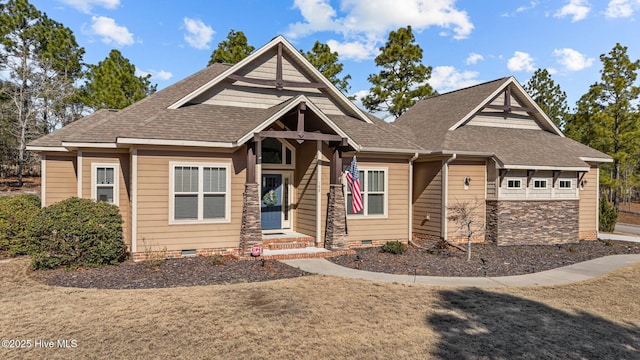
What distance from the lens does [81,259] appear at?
9484mm

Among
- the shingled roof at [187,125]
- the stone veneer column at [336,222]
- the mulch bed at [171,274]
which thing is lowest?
the mulch bed at [171,274]

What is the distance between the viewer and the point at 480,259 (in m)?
11.9

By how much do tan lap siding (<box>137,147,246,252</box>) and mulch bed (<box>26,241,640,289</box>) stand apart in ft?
1.89

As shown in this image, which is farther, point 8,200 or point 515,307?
point 8,200

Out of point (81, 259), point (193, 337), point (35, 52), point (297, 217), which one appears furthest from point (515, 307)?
point (35, 52)

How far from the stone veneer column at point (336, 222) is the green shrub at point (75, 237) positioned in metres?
5.96

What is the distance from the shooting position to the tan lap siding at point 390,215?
521 inches

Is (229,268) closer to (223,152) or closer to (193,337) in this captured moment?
(223,152)

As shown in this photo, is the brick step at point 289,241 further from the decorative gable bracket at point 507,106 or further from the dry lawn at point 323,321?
the decorative gable bracket at point 507,106

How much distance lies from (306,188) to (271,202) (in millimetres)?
1318

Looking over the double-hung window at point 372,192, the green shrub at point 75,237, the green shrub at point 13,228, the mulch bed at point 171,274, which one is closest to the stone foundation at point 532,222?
the double-hung window at point 372,192

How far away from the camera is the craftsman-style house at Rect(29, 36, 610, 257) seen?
10.9 m

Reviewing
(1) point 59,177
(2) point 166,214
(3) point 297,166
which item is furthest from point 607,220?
(1) point 59,177

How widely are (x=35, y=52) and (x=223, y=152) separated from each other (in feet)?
99.1
